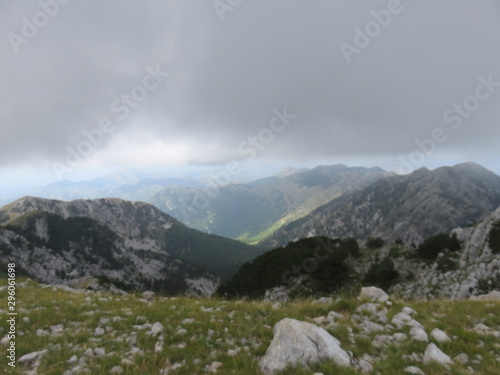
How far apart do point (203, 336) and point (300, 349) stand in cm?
312

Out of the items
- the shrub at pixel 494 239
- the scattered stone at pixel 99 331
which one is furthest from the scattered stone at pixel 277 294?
the scattered stone at pixel 99 331

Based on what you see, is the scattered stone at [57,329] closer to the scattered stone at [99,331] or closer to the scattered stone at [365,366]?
the scattered stone at [99,331]

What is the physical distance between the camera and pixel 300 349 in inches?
242

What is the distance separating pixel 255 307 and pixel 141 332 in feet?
15.9

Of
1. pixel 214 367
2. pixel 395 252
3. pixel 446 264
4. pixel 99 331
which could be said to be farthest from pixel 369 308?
pixel 395 252

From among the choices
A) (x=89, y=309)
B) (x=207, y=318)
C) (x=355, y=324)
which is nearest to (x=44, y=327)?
(x=89, y=309)

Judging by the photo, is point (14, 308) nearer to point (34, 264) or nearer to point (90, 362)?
point (90, 362)

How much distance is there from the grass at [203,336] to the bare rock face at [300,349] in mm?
274

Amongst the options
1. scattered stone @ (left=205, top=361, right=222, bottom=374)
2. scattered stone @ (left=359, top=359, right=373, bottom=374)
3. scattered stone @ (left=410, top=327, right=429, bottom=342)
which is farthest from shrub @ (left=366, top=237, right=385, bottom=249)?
scattered stone @ (left=205, top=361, right=222, bottom=374)

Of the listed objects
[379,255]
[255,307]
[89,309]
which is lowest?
[379,255]

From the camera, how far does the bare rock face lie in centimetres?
587

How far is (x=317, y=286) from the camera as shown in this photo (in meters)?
39.3

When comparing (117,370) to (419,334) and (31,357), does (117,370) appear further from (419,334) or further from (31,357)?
(419,334)

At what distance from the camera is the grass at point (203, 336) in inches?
235
